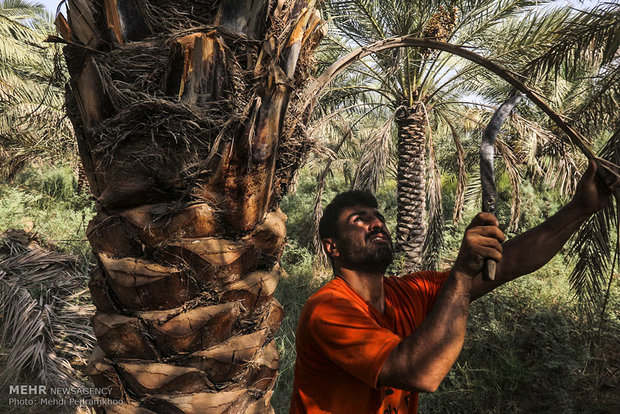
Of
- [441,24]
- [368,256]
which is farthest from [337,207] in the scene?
[441,24]

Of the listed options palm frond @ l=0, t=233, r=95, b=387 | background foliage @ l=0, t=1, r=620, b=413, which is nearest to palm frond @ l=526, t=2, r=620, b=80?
background foliage @ l=0, t=1, r=620, b=413

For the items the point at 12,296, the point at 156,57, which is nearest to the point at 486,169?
the point at 156,57

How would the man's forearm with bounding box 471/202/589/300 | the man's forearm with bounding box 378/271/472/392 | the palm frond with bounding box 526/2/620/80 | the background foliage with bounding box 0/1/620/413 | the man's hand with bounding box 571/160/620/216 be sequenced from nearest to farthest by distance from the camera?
the man's forearm with bounding box 378/271/472/392, the man's hand with bounding box 571/160/620/216, the man's forearm with bounding box 471/202/589/300, the palm frond with bounding box 526/2/620/80, the background foliage with bounding box 0/1/620/413

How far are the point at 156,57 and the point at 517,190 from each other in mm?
7039

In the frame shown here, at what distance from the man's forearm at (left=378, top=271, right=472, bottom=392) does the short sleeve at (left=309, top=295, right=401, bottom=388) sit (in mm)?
44

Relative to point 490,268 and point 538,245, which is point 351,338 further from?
point 538,245

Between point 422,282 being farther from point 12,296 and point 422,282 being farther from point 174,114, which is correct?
point 12,296

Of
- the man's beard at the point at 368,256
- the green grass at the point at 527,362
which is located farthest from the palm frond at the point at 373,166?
the man's beard at the point at 368,256

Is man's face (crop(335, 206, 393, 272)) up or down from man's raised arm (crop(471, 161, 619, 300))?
down

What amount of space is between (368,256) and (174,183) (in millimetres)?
1006

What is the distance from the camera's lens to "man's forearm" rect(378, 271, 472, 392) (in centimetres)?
154

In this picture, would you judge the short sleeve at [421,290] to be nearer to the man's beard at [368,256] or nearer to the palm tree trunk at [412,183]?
the man's beard at [368,256]

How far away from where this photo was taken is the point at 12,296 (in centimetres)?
507

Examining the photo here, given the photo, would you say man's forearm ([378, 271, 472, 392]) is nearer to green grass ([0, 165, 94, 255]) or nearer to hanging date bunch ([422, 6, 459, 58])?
green grass ([0, 165, 94, 255])
